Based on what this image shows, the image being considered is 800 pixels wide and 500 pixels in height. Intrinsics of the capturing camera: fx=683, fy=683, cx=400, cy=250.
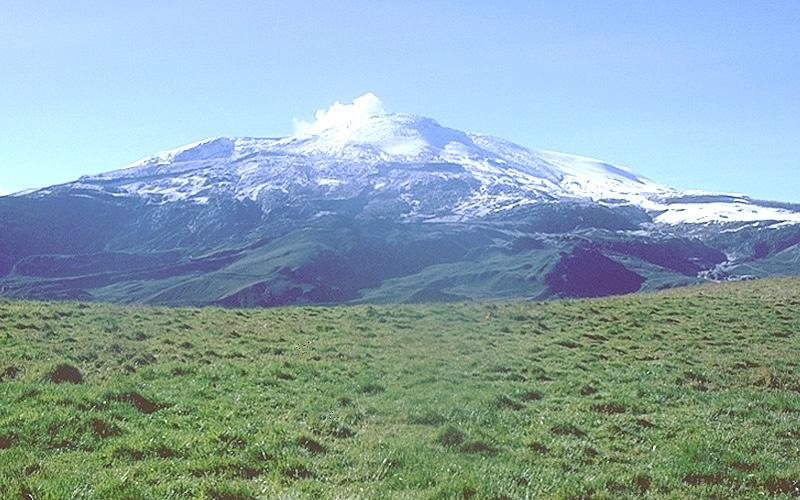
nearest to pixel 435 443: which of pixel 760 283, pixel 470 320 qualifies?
pixel 470 320

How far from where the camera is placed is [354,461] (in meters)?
12.1

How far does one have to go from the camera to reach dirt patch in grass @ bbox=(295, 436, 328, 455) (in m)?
12.8

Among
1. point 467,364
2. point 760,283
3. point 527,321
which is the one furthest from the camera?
point 760,283

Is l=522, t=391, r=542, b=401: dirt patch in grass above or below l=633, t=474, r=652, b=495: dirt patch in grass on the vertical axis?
below

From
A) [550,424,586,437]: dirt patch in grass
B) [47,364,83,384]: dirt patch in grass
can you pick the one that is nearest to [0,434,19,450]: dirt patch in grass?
[47,364,83,384]: dirt patch in grass

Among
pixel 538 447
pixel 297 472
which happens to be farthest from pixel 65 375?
pixel 538 447

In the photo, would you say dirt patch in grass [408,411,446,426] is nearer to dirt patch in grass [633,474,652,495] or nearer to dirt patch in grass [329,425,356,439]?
dirt patch in grass [329,425,356,439]

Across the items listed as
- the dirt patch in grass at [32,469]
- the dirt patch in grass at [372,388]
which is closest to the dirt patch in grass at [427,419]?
the dirt patch in grass at [372,388]

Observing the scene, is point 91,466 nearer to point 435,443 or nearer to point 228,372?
point 435,443

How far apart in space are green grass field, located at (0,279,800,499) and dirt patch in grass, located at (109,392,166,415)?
0.15ft

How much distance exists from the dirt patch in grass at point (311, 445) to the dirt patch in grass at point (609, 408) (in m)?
7.79

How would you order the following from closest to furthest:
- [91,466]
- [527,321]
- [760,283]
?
[91,466]
[527,321]
[760,283]

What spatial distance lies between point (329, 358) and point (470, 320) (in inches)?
506

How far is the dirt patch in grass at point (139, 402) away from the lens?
15.4 metres
